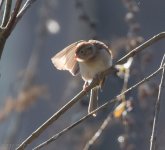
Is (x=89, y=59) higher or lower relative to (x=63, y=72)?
higher

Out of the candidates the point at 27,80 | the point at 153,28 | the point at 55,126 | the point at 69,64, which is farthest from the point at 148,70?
the point at 69,64

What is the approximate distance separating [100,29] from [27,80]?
2.36 metres

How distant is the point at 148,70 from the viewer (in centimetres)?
533

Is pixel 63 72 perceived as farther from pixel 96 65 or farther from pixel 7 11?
pixel 7 11

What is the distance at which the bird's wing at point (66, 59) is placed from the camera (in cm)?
216

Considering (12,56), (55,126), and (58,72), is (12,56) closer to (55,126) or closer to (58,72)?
(58,72)

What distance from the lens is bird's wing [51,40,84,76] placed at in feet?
7.09

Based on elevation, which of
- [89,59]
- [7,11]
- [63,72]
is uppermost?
[7,11]

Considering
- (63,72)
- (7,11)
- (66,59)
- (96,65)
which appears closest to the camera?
(7,11)

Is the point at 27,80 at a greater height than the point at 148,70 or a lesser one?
greater

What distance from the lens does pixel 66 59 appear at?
225 centimetres

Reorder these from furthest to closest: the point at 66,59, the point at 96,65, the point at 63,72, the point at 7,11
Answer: the point at 63,72 < the point at 96,65 < the point at 66,59 < the point at 7,11

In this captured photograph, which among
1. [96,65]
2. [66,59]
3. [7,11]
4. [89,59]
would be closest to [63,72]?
[89,59]

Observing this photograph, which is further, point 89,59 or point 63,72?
point 63,72
